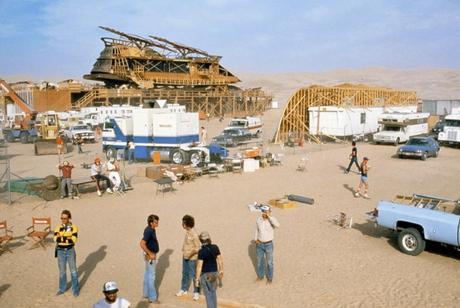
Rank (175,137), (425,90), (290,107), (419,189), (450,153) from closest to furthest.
A: (419,189), (175,137), (450,153), (290,107), (425,90)

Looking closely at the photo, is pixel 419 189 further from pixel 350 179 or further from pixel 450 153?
pixel 450 153

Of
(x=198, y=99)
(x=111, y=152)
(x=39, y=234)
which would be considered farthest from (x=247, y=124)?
(x=39, y=234)

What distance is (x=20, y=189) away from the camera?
16703 millimetres

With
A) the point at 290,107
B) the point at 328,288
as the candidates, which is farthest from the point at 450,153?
the point at 328,288

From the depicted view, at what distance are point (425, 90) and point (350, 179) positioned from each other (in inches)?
4159

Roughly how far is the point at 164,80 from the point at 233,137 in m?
28.3

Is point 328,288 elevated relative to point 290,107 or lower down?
lower down

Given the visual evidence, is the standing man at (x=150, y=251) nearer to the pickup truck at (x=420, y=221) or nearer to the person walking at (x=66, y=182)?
the pickup truck at (x=420, y=221)

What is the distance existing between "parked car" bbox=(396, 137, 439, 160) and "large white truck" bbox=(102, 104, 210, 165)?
465 inches

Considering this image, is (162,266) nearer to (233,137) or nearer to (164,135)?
(164,135)

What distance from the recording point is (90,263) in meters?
10.3

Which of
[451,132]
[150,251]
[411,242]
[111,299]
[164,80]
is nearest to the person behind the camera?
[111,299]

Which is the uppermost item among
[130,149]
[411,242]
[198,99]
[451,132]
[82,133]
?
[198,99]

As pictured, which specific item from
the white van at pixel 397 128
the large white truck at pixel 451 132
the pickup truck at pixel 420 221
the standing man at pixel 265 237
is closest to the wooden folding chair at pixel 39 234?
the standing man at pixel 265 237
